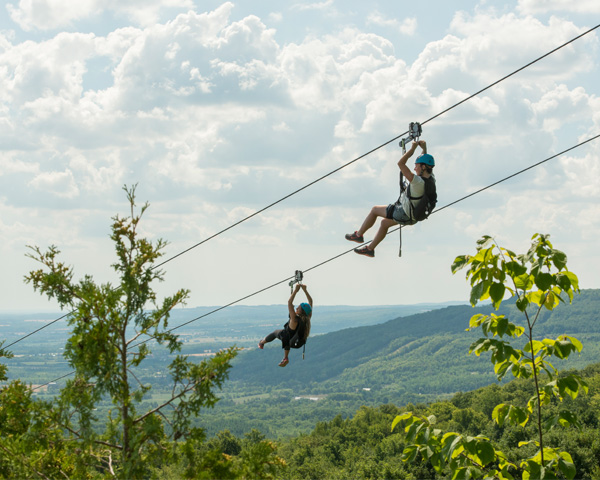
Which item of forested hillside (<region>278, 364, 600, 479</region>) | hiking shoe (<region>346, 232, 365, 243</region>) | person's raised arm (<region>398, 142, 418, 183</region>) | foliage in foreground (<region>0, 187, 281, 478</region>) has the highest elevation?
person's raised arm (<region>398, 142, 418, 183</region>)

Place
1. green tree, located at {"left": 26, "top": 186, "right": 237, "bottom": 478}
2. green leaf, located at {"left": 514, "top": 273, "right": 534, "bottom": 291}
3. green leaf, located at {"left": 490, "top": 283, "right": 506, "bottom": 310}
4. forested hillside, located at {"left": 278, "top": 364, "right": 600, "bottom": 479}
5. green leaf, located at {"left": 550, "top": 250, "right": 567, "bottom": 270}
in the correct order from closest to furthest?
green leaf, located at {"left": 550, "top": 250, "right": 567, "bottom": 270} < green leaf, located at {"left": 490, "top": 283, "right": 506, "bottom": 310} < green leaf, located at {"left": 514, "top": 273, "right": 534, "bottom": 291} < green tree, located at {"left": 26, "top": 186, "right": 237, "bottom": 478} < forested hillside, located at {"left": 278, "top": 364, "right": 600, "bottom": 479}

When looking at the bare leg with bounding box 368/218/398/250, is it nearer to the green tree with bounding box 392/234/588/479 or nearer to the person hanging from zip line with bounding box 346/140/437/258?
the person hanging from zip line with bounding box 346/140/437/258

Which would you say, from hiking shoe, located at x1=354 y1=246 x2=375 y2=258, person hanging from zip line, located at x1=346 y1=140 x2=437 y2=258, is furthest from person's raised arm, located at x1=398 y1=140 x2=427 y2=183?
hiking shoe, located at x1=354 y1=246 x2=375 y2=258

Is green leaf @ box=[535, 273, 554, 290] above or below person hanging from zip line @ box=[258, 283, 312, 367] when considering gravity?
above

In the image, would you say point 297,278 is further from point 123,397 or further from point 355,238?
point 123,397

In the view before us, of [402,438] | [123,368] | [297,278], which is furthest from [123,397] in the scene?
[402,438]

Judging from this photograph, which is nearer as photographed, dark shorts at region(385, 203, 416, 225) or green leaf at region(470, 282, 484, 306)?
green leaf at region(470, 282, 484, 306)

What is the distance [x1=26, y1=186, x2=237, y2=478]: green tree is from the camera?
859cm

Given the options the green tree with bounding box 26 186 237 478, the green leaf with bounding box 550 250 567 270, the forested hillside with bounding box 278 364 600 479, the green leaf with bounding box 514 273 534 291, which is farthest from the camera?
the forested hillside with bounding box 278 364 600 479

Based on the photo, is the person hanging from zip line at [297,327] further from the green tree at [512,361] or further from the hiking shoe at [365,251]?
the green tree at [512,361]

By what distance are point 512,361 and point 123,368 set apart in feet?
18.0

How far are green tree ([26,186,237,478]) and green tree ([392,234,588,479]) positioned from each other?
432cm

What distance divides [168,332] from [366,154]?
3.82 meters

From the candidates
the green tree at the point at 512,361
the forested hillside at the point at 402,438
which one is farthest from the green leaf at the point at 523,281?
the forested hillside at the point at 402,438
